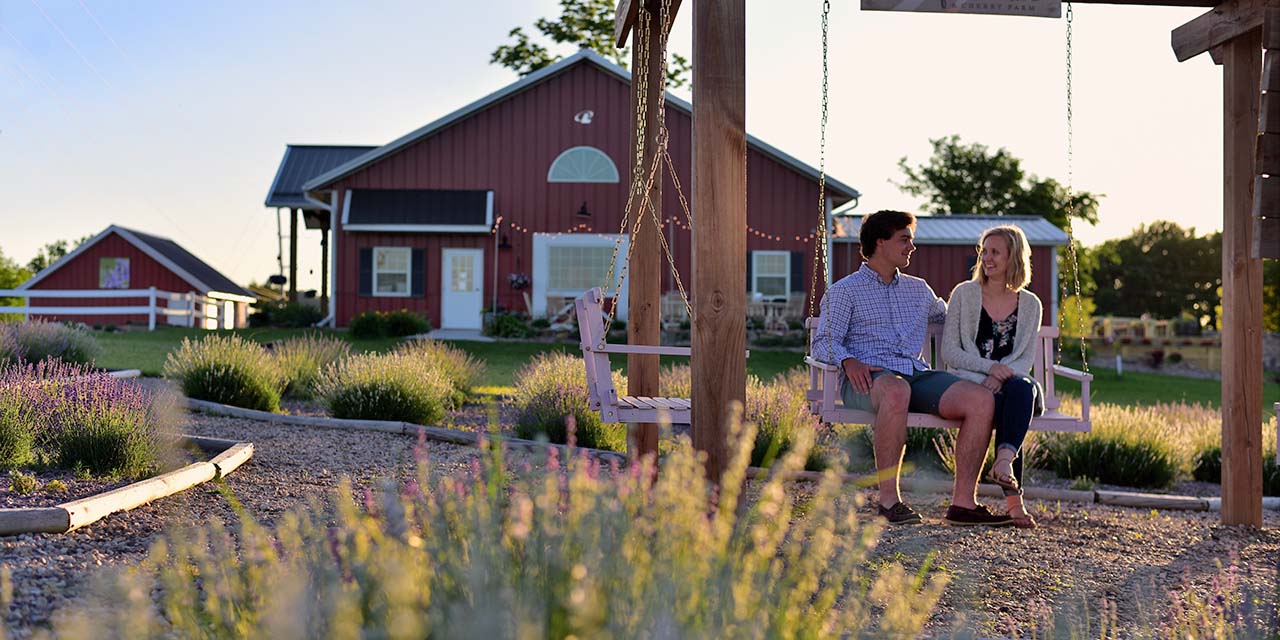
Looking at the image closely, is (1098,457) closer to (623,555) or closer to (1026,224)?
(623,555)

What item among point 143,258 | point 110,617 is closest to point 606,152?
point 143,258

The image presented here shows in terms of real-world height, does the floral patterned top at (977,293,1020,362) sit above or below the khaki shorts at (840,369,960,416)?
above

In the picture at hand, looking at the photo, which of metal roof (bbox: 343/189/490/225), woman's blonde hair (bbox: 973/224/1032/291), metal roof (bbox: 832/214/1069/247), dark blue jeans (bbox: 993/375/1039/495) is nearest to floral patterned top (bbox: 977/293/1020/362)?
woman's blonde hair (bbox: 973/224/1032/291)

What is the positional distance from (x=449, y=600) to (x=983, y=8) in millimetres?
4653

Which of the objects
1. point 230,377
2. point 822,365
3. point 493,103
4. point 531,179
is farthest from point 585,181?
point 822,365

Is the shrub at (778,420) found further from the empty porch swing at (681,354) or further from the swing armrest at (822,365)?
the swing armrest at (822,365)

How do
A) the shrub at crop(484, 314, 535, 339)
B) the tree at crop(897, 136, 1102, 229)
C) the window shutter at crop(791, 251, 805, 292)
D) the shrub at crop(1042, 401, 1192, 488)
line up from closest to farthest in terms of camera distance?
1. the shrub at crop(1042, 401, 1192, 488)
2. the shrub at crop(484, 314, 535, 339)
3. the window shutter at crop(791, 251, 805, 292)
4. the tree at crop(897, 136, 1102, 229)

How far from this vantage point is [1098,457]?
8609 millimetres

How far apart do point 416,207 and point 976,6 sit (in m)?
17.8

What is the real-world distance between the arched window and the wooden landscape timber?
675 inches

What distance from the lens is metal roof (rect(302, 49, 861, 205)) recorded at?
22625 mm

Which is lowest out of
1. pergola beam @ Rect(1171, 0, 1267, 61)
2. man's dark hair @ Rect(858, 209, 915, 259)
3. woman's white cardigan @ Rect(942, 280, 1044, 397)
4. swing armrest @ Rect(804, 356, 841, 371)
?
swing armrest @ Rect(804, 356, 841, 371)

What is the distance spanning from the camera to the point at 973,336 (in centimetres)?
592

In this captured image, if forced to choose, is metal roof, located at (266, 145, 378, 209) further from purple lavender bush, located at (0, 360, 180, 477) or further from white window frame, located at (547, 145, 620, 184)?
purple lavender bush, located at (0, 360, 180, 477)
